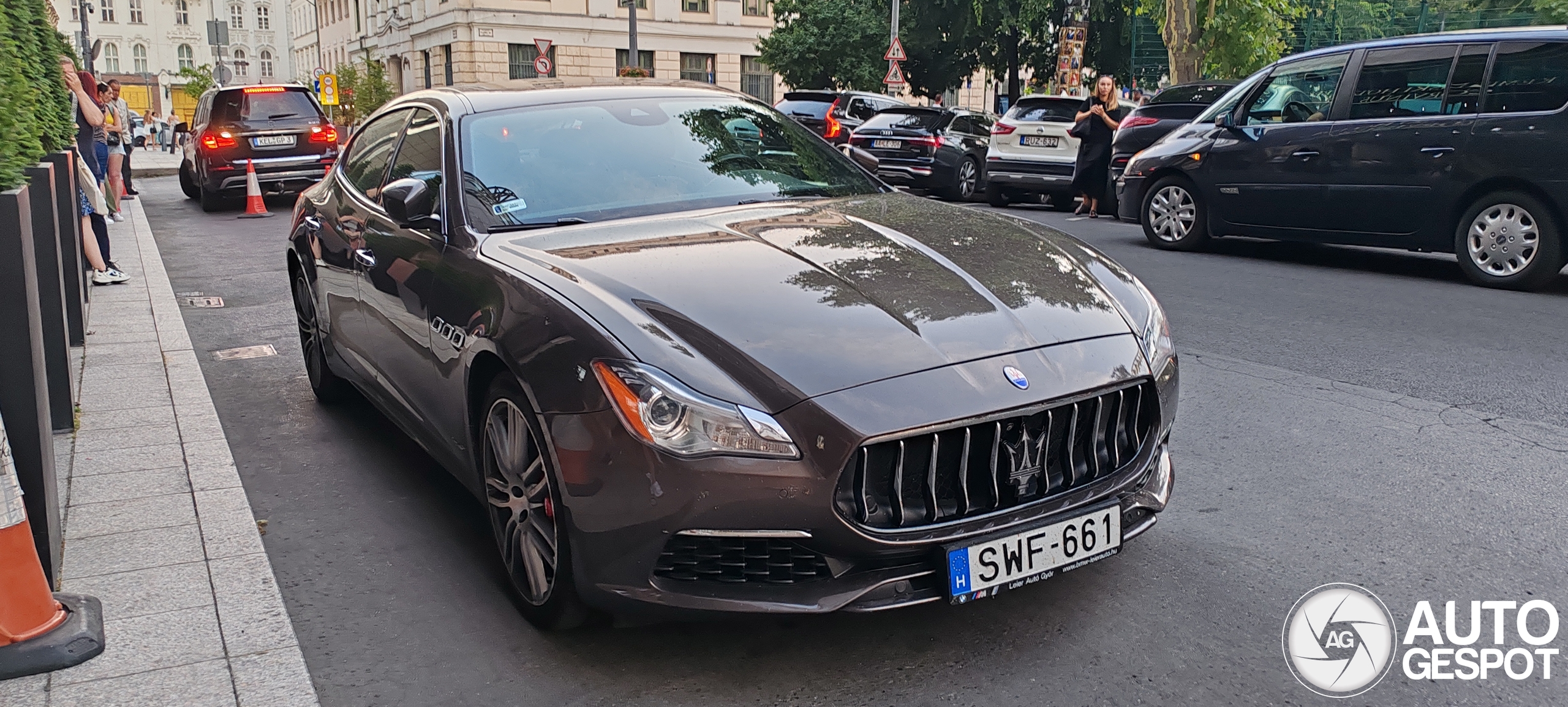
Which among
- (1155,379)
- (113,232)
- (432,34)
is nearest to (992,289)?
(1155,379)

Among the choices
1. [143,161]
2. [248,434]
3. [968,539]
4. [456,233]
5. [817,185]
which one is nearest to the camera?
[968,539]

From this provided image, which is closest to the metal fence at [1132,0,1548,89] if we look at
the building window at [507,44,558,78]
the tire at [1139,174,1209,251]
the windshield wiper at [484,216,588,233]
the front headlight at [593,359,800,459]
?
the tire at [1139,174,1209,251]

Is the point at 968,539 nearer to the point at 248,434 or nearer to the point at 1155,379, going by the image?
the point at 1155,379

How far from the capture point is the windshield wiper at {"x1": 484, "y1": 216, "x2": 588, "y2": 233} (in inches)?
152

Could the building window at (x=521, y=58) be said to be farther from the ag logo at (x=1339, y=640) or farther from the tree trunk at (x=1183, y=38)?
the ag logo at (x=1339, y=640)

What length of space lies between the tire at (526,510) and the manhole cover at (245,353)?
4.16 meters

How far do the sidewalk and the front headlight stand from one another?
1.00 meters

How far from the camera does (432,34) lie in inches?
2228

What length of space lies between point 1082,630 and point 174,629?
2347 mm

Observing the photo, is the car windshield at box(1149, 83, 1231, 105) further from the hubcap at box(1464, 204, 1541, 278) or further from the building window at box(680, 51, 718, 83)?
the building window at box(680, 51, 718, 83)

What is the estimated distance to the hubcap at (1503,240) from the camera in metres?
8.43

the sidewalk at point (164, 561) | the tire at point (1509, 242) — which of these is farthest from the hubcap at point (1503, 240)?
the sidewalk at point (164, 561)

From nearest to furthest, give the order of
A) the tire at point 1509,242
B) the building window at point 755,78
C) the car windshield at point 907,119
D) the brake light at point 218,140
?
1. the tire at point 1509,242
2. the brake light at point 218,140
3. the car windshield at point 907,119
4. the building window at point 755,78

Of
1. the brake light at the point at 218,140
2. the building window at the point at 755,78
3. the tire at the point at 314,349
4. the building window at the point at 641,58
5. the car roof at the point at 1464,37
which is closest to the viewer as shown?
the tire at the point at 314,349
